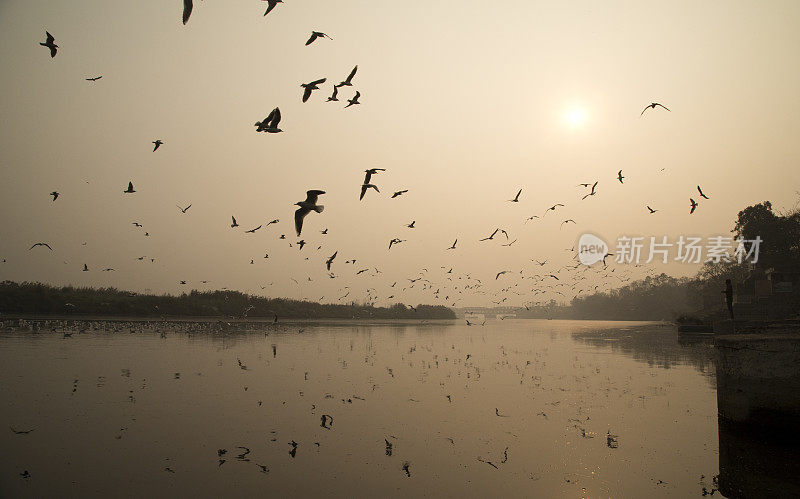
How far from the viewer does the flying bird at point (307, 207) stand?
10477 millimetres

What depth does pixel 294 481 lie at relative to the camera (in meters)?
10.4

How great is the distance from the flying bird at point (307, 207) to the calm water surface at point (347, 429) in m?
5.49

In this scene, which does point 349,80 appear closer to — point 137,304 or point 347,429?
point 347,429

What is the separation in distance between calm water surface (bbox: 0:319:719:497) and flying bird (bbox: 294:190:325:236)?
18.0 feet

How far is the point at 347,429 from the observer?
14.4 meters

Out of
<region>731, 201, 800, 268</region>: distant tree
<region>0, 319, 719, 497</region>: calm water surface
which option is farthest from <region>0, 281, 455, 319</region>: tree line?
<region>731, 201, 800, 268</region>: distant tree

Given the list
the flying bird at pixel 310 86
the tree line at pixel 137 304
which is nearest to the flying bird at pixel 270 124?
the flying bird at pixel 310 86

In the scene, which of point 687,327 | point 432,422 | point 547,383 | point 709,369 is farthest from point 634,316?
point 432,422

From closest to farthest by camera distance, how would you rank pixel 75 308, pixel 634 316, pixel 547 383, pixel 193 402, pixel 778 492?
pixel 778 492, pixel 193 402, pixel 547 383, pixel 75 308, pixel 634 316

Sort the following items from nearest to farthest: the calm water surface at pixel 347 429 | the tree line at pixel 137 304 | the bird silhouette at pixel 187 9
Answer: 1. the bird silhouette at pixel 187 9
2. the calm water surface at pixel 347 429
3. the tree line at pixel 137 304

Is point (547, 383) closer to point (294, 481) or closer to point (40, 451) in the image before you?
point (294, 481)

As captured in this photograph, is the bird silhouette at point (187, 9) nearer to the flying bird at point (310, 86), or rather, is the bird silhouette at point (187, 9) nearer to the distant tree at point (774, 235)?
the flying bird at point (310, 86)

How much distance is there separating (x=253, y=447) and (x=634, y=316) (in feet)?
505

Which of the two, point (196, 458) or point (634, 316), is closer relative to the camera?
point (196, 458)
